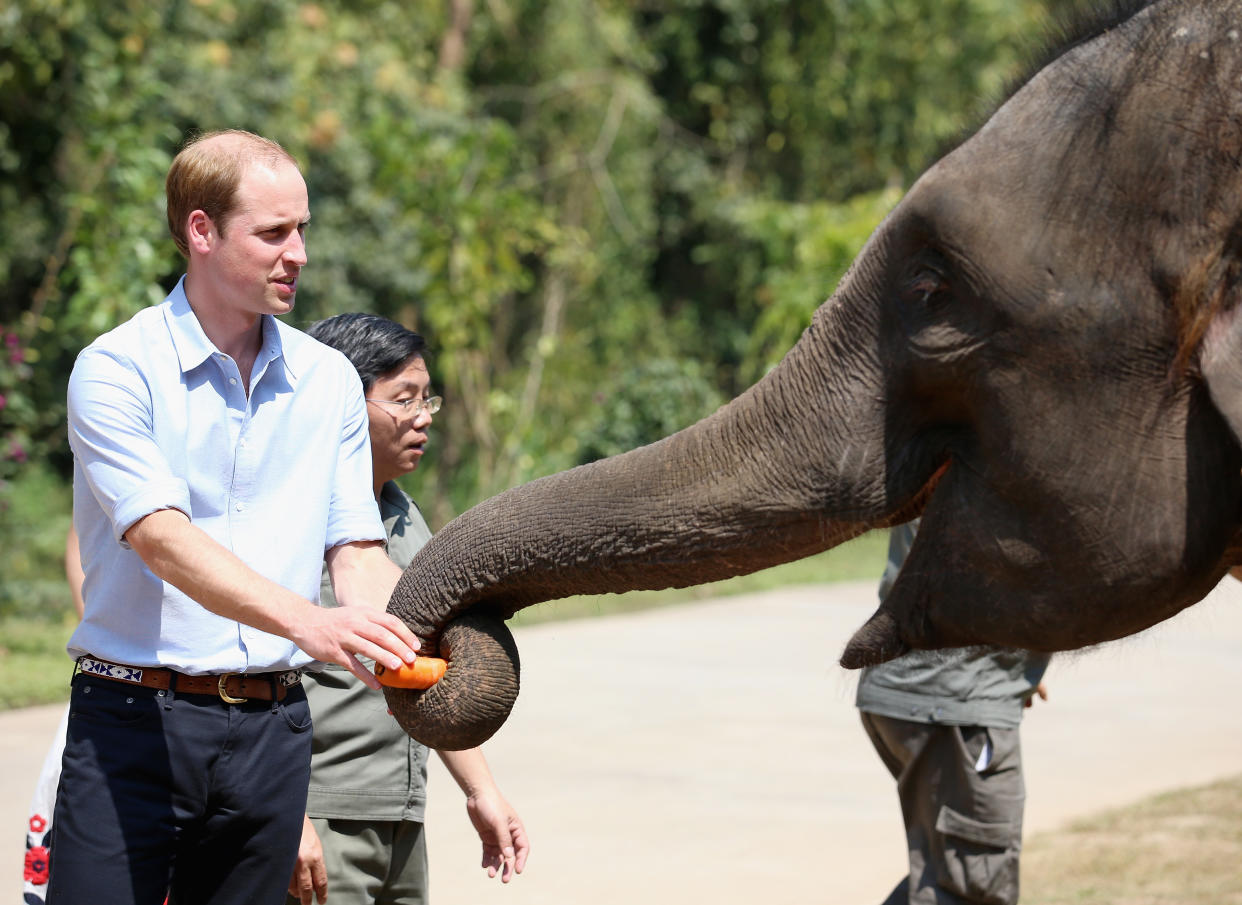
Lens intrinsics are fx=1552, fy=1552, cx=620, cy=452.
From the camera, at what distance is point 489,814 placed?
341 centimetres

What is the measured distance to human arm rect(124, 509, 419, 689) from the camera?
2.41m

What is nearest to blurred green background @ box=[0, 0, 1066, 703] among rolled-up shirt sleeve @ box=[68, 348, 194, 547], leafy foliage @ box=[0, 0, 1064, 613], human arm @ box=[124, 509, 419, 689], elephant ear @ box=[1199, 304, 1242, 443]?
leafy foliage @ box=[0, 0, 1064, 613]

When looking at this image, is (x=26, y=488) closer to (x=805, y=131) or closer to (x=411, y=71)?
(x=411, y=71)

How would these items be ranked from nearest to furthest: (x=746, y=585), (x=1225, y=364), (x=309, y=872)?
(x=1225, y=364) → (x=309, y=872) → (x=746, y=585)

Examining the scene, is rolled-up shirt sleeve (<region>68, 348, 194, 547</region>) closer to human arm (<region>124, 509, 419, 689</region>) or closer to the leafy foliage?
human arm (<region>124, 509, 419, 689</region>)

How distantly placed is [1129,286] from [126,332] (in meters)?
1.65

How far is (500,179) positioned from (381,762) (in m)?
11.0

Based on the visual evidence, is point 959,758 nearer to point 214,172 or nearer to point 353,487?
point 353,487

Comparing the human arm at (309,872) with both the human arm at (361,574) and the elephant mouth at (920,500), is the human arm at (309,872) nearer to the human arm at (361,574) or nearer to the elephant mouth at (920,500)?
the human arm at (361,574)

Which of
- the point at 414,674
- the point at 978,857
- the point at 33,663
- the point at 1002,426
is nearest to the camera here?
the point at 1002,426

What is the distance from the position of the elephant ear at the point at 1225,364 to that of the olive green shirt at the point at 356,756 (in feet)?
6.15

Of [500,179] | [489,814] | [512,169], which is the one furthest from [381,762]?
[512,169]

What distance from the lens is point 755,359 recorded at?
1709cm

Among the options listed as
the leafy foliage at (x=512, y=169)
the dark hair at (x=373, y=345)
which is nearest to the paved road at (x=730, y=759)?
the dark hair at (x=373, y=345)
